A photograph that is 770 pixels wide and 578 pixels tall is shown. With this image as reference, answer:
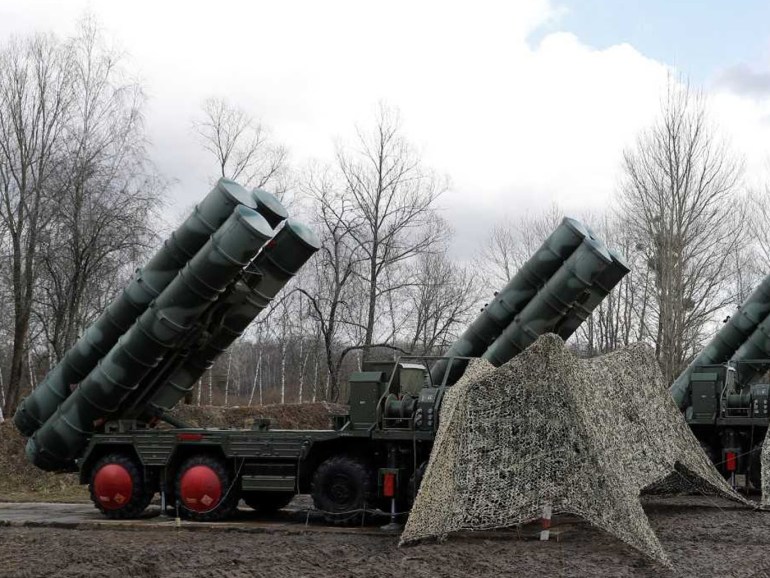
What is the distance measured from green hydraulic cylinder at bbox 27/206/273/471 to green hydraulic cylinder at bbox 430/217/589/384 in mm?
3540

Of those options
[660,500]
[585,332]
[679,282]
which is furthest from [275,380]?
[660,500]

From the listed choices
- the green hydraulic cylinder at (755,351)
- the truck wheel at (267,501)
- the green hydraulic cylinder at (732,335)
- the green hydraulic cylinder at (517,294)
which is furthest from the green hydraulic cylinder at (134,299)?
the green hydraulic cylinder at (755,351)

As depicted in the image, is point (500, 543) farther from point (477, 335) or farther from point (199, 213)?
point (199, 213)

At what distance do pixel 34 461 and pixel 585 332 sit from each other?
26034 mm

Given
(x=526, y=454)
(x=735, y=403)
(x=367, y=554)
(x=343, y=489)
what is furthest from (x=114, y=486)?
(x=735, y=403)

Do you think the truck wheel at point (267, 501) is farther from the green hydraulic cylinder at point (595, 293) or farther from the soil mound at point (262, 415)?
the soil mound at point (262, 415)

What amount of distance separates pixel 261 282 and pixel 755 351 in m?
9.65

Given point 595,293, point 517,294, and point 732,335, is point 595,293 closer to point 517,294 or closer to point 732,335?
point 517,294

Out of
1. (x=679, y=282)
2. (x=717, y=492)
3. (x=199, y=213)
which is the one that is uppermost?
(x=679, y=282)

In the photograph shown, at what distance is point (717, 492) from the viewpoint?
42.8ft

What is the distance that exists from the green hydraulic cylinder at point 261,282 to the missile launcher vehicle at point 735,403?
713 cm

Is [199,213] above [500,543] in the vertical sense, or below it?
above

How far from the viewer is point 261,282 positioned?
41.1ft

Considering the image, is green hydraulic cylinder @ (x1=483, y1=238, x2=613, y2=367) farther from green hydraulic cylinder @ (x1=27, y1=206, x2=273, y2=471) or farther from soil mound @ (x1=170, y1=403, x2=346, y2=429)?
soil mound @ (x1=170, y1=403, x2=346, y2=429)
